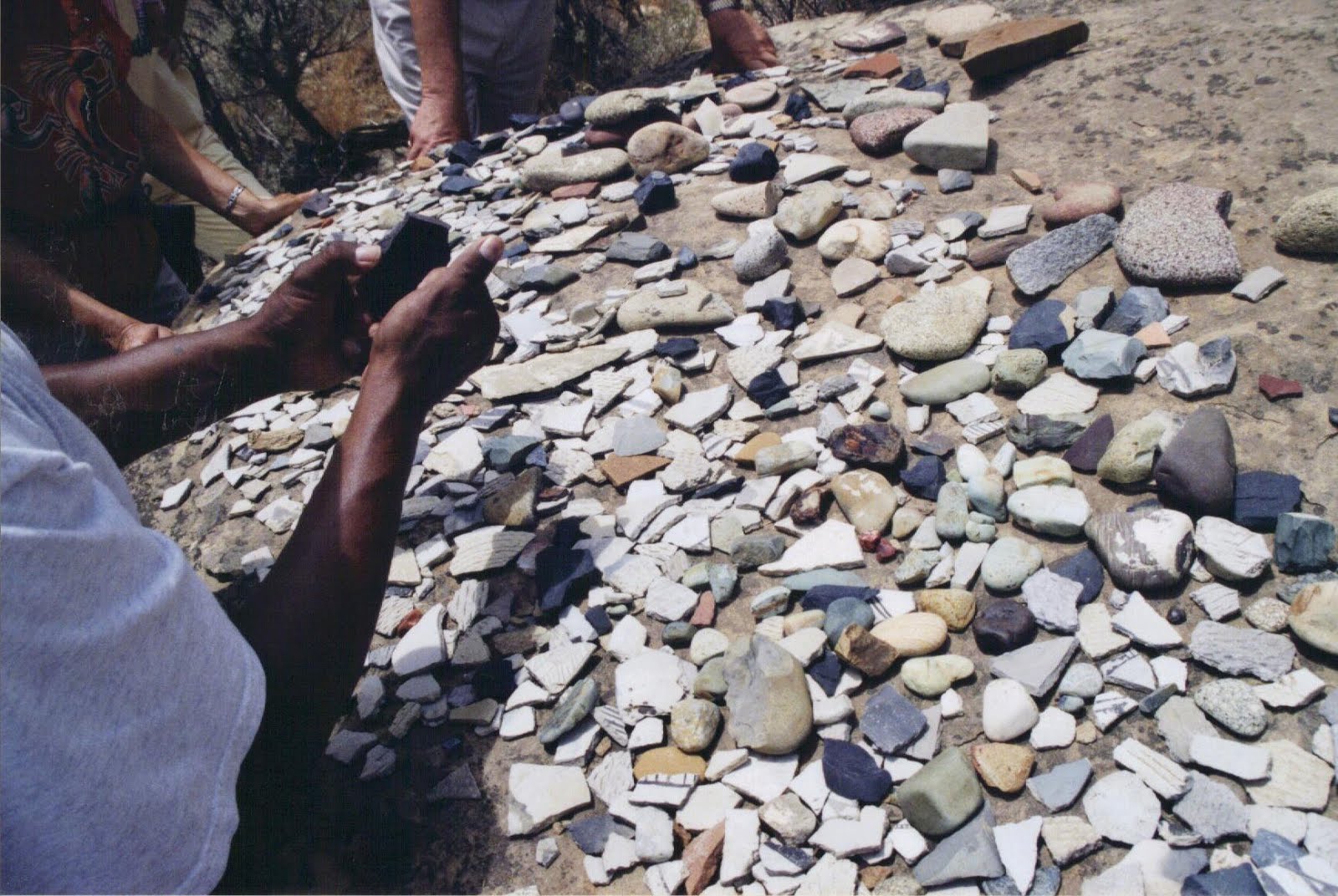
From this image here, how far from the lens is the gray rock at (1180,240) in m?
1.93

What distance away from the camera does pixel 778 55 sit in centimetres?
392

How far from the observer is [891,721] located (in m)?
1.38

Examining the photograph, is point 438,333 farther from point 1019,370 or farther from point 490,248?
point 1019,370

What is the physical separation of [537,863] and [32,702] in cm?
76

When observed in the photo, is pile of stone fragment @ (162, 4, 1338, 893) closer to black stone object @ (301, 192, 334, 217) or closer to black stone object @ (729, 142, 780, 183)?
black stone object @ (729, 142, 780, 183)

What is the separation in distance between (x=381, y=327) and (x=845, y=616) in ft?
3.23

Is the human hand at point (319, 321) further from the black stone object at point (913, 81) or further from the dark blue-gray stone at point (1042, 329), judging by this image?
the black stone object at point (913, 81)

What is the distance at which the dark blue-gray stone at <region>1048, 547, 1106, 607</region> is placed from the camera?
149 cm

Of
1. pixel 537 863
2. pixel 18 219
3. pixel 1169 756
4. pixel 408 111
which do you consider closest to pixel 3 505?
pixel 537 863

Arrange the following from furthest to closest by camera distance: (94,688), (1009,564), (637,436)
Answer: (637,436) < (1009,564) < (94,688)

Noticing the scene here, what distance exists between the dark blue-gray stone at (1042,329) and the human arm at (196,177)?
2.96m

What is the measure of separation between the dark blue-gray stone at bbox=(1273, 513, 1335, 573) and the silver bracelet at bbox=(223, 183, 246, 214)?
12.2ft

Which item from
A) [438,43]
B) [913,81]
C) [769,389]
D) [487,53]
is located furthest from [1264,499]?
[487,53]

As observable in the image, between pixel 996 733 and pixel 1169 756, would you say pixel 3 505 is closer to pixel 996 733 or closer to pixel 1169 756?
pixel 996 733
